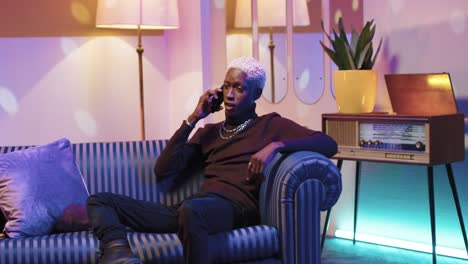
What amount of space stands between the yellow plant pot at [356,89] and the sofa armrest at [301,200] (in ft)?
3.67

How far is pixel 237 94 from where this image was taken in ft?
10.9

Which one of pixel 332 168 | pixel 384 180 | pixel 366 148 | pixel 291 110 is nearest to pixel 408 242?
pixel 384 180

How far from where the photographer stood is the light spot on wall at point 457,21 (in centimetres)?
402

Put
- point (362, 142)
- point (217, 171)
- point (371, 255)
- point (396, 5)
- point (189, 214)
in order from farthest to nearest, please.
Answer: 1. point (396, 5)
2. point (371, 255)
3. point (362, 142)
4. point (217, 171)
5. point (189, 214)

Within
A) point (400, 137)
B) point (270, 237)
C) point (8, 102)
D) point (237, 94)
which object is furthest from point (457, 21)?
point (8, 102)

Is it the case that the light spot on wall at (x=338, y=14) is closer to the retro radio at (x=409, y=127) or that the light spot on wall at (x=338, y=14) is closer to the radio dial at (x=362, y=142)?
the retro radio at (x=409, y=127)

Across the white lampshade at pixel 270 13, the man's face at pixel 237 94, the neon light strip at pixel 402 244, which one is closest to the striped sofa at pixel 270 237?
the man's face at pixel 237 94

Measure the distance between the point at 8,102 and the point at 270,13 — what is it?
70.0 inches

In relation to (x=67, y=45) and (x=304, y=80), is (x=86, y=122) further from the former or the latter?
(x=304, y=80)

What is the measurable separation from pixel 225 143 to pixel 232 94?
0.22 m

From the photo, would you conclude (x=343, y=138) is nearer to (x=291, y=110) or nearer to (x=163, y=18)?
(x=291, y=110)

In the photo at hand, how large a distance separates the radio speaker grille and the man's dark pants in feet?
3.84

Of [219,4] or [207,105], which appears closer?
[207,105]

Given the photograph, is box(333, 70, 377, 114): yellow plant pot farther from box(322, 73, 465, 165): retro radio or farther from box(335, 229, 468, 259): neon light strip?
box(335, 229, 468, 259): neon light strip
